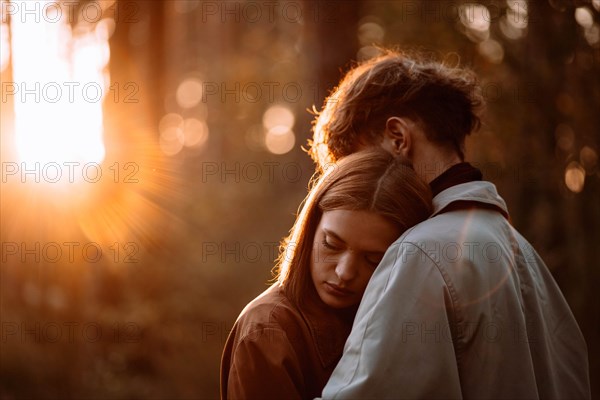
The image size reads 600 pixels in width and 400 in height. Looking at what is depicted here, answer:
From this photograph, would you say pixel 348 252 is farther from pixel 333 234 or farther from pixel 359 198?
pixel 359 198

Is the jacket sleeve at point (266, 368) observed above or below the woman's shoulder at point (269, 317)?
below

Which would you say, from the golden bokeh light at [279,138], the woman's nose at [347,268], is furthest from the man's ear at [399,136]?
the golden bokeh light at [279,138]

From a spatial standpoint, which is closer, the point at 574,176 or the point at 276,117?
the point at 574,176

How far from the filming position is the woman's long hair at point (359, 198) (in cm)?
229

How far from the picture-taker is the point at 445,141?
2637mm

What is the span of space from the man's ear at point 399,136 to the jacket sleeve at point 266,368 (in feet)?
2.94

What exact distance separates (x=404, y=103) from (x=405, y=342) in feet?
3.84

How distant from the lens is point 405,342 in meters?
1.90

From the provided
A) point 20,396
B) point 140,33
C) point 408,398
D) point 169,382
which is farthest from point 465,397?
point 140,33

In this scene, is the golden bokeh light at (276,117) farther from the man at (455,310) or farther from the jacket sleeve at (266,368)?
the jacket sleeve at (266,368)

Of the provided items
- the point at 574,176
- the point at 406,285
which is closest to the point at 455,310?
the point at 406,285

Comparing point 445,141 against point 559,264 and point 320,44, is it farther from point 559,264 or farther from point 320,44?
point 559,264

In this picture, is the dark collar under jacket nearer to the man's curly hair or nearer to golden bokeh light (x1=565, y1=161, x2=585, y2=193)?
the man's curly hair

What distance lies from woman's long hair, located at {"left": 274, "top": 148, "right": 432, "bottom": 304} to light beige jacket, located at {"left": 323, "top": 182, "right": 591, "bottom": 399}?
12 cm
